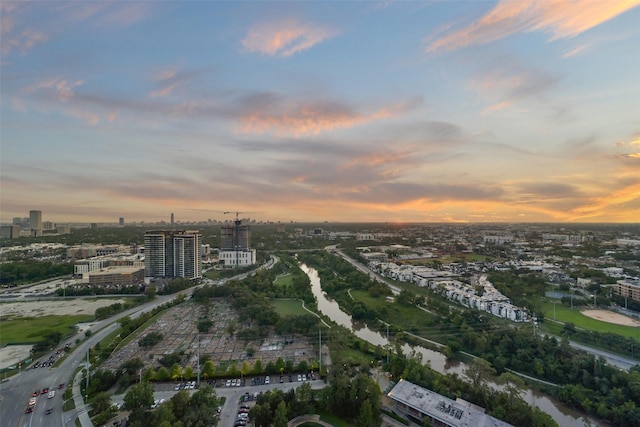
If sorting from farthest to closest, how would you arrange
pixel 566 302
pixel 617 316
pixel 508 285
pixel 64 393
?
pixel 508 285, pixel 566 302, pixel 617 316, pixel 64 393

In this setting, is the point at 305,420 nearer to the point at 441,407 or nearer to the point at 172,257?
the point at 441,407

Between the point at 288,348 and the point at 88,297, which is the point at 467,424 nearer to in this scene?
the point at 288,348

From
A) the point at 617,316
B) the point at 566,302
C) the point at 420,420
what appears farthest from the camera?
the point at 566,302

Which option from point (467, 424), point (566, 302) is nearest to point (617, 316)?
point (566, 302)

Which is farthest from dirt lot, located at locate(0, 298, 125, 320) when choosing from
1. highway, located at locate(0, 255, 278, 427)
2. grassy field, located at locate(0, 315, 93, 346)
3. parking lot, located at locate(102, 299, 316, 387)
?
parking lot, located at locate(102, 299, 316, 387)

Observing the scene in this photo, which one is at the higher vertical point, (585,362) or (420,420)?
(585,362)

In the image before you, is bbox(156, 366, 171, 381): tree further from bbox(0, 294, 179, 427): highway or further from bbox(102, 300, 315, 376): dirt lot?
bbox(0, 294, 179, 427): highway

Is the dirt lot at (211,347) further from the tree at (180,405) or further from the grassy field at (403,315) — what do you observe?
the grassy field at (403,315)
